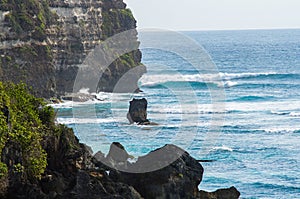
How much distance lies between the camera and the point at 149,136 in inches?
2721

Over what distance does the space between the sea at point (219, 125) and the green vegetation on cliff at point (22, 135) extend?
16596mm

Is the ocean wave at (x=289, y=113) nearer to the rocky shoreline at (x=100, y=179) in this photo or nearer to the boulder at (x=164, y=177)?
the rocky shoreline at (x=100, y=179)

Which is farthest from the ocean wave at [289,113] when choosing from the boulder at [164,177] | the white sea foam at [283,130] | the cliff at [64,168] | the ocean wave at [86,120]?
the boulder at [164,177]

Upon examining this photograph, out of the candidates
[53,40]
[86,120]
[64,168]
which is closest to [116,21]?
[53,40]

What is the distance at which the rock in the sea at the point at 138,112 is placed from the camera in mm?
75625

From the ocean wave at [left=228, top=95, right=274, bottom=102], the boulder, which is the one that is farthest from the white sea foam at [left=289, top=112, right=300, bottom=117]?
the boulder

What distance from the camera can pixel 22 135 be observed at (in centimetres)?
3278

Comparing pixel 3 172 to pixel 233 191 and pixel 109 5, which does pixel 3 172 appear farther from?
pixel 109 5

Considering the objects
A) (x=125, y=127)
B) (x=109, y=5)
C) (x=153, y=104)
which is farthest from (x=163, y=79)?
(x=125, y=127)

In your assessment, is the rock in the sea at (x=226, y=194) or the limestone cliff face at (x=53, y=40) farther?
the limestone cliff face at (x=53, y=40)

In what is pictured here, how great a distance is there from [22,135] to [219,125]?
4661cm

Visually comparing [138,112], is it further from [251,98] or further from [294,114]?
[251,98]

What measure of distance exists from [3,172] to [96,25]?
7351cm

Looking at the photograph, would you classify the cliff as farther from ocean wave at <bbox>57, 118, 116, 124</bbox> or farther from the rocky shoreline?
ocean wave at <bbox>57, 118, 116, 124</bbox>
